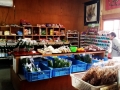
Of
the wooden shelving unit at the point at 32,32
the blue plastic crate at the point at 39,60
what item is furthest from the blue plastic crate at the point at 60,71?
the wooden shelving unit at the point at 32,32

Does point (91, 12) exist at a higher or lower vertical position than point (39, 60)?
higher

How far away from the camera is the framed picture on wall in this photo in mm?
6377

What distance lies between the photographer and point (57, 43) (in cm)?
658

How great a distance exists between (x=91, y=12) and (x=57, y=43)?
90.8 inches

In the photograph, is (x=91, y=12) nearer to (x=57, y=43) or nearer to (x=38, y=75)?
(x=57, y=43)

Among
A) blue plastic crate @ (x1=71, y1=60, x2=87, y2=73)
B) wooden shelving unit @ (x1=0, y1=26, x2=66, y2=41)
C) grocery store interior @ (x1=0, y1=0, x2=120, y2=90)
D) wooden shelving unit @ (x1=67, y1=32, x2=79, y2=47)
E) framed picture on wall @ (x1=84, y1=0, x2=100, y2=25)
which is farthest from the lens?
wooden shelving unit @ (x1=67, y1=32, x2=79, y2=47)

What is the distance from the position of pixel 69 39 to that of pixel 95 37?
184 centimetres

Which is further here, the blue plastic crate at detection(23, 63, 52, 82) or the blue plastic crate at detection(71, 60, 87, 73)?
the blue plastic crate at detection(71, 60, 87, 73)

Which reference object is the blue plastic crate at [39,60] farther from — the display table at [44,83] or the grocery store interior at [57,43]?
the display table at [44,83]

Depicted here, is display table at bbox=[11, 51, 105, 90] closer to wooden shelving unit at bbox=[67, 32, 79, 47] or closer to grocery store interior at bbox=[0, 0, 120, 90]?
grocery store interior at bbox=[0, 0, 120, 90]

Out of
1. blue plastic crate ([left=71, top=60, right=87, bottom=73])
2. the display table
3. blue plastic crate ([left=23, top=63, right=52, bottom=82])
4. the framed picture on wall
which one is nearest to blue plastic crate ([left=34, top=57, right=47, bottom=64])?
the display table

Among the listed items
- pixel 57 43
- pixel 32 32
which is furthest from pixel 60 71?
pixel 32 32

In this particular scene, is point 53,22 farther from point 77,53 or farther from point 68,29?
point 77,53

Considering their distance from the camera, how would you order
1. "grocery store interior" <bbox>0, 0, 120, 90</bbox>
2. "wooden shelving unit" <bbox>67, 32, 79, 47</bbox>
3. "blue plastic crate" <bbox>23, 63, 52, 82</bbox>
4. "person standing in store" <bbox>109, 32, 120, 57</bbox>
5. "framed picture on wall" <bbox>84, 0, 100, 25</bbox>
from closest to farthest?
"blue plastic crate" <bbox>23, 63, 52, 82</bbox> < "grocery store interior" <bbox>0, 0, 120, 90</bbox> < "person standing in store" <bbox>109, 32, 120, 57</bbox> < "framed picture on wall" <bbox>84, 0, 100, 25</bbox> < "wooden shelving unit" <bbox>67, 32, 79, 47</bbox>
